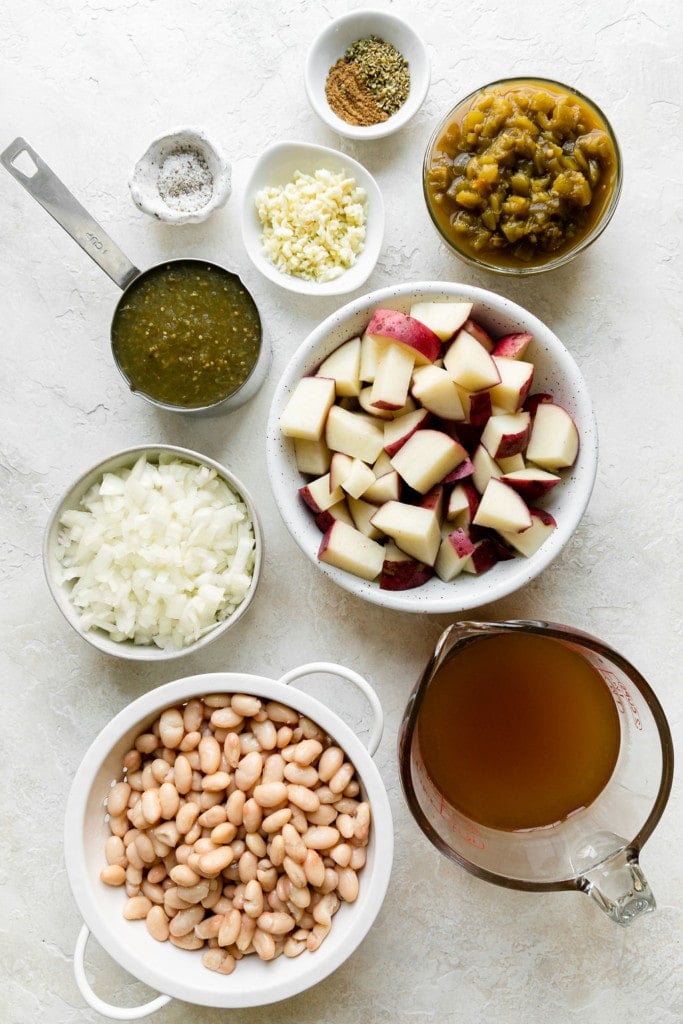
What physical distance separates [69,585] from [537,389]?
1.04 meters

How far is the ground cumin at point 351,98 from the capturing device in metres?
1.83

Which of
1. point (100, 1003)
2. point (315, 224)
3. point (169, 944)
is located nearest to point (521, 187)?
point (315, 224)

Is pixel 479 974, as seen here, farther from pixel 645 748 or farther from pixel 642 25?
pixel 642 25

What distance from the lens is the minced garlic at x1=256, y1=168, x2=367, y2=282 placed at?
1789 millimetres

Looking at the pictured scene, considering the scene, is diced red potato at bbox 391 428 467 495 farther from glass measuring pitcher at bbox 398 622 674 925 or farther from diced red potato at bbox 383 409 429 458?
glass measuring pitcher at bbox 398 622 674 925

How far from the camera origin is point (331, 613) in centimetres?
186

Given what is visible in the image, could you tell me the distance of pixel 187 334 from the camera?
173 centimetres

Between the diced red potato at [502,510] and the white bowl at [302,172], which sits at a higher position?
the white bowl at [302,172]

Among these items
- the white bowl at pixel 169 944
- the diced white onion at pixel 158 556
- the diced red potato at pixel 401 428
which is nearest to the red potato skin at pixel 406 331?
the diced red potato at pixel 401 428

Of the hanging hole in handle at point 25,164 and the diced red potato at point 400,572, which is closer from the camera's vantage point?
the diced red potato at point 400,572

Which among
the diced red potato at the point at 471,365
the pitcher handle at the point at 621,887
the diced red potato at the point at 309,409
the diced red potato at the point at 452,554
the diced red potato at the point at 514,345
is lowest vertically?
the pitcher handle at the point at 621,887

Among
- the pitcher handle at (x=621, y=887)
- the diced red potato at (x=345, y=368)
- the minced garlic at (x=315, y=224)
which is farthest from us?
the minced garlic at (x=315, y=224)

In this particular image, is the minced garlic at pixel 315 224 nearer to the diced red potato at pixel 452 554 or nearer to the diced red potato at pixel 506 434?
the diced red potato at pixel 506 434

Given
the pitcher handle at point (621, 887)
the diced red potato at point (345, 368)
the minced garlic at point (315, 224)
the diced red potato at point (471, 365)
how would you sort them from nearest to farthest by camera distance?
the pitcher handle at point (621, 887) → the diced red potato at point (471, 365) → the diced red potato at point (345, 368) → the minced garlic at point (315, 224)
